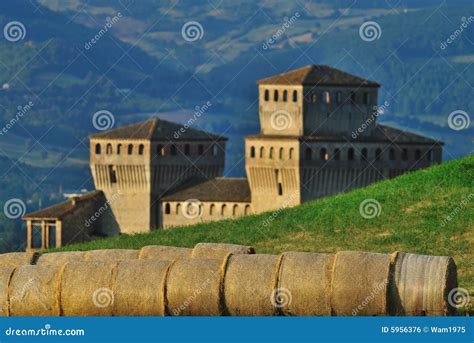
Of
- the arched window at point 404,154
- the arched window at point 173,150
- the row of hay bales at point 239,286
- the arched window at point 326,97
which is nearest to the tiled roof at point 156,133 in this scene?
the arched window at point 173,150

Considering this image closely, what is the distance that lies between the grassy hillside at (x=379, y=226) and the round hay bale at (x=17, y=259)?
942 centimetres

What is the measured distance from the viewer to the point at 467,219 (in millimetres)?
52312

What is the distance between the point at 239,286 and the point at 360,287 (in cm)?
245

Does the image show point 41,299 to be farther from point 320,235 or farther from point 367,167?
point 367,167

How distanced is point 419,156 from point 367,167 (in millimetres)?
3224

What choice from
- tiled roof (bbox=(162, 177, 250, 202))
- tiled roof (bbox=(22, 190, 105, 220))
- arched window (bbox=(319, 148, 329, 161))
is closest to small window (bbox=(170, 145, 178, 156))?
tiled roof (bbox=(162, 177, 250, 202))

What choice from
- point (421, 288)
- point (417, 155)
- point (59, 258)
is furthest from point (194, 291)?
point (417, 155)

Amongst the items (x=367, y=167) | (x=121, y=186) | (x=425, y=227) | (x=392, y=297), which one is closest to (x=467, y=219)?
(x=425, y=227)

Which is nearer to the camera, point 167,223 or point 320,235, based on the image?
point 320,235

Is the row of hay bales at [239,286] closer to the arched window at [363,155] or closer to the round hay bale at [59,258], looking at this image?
the round hay bale at [59,258]

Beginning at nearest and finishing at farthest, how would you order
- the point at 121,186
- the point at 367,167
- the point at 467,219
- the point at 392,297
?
the point at 392,297 < the point at 467,219 < the point at 367,167 < the point at 121,186

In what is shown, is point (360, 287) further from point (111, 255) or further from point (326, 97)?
point (326, 97)

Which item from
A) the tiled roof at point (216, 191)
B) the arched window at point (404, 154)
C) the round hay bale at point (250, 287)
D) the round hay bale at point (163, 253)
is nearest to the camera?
the round hay bale at point (250, 287)

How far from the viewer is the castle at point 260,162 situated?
360ft
